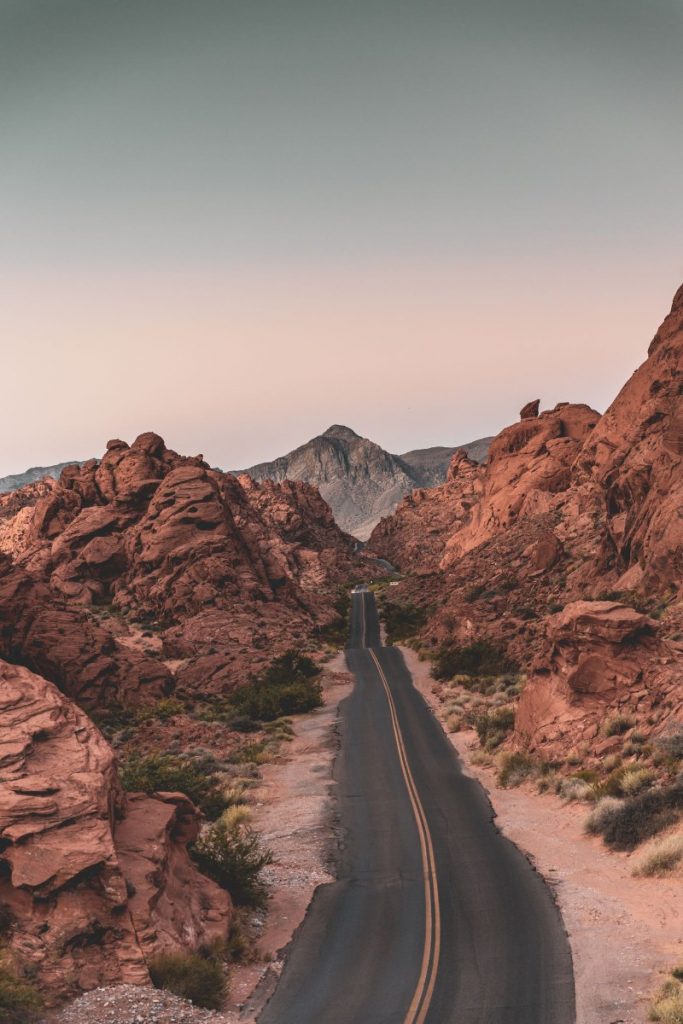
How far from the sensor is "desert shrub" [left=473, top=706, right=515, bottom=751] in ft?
103

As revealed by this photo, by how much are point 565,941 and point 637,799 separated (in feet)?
22.1

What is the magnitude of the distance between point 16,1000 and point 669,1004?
33.0 ft

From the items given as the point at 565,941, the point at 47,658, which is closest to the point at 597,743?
the point at 565,941

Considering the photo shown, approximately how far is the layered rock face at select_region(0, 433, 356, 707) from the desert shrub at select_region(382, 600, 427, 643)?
7.40 meters

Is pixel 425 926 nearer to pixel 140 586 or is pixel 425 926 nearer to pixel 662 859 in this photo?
pixel 662 859

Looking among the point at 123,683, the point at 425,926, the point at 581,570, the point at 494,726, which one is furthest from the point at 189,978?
the point at 581,570

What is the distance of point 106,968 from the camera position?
12898 mm

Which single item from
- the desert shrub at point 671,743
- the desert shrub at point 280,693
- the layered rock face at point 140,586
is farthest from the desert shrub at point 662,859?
the layered rock face at point 140,586

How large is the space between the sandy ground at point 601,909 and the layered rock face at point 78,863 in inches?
296

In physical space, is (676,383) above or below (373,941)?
above

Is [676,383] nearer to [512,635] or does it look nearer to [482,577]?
[512,635]

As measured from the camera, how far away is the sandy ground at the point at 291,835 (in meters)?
14.9

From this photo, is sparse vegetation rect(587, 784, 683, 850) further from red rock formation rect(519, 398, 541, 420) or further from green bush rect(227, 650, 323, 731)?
red rock formation rect(519, 398, 541, 420)

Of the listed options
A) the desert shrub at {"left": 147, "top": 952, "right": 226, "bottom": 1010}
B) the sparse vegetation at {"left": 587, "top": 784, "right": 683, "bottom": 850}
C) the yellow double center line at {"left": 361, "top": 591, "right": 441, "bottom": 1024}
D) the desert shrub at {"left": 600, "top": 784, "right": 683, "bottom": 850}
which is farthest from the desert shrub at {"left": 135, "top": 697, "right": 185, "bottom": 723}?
the desert shrub at {"left": 147, "top": 952, "right": 226, "bottom": 1010}
